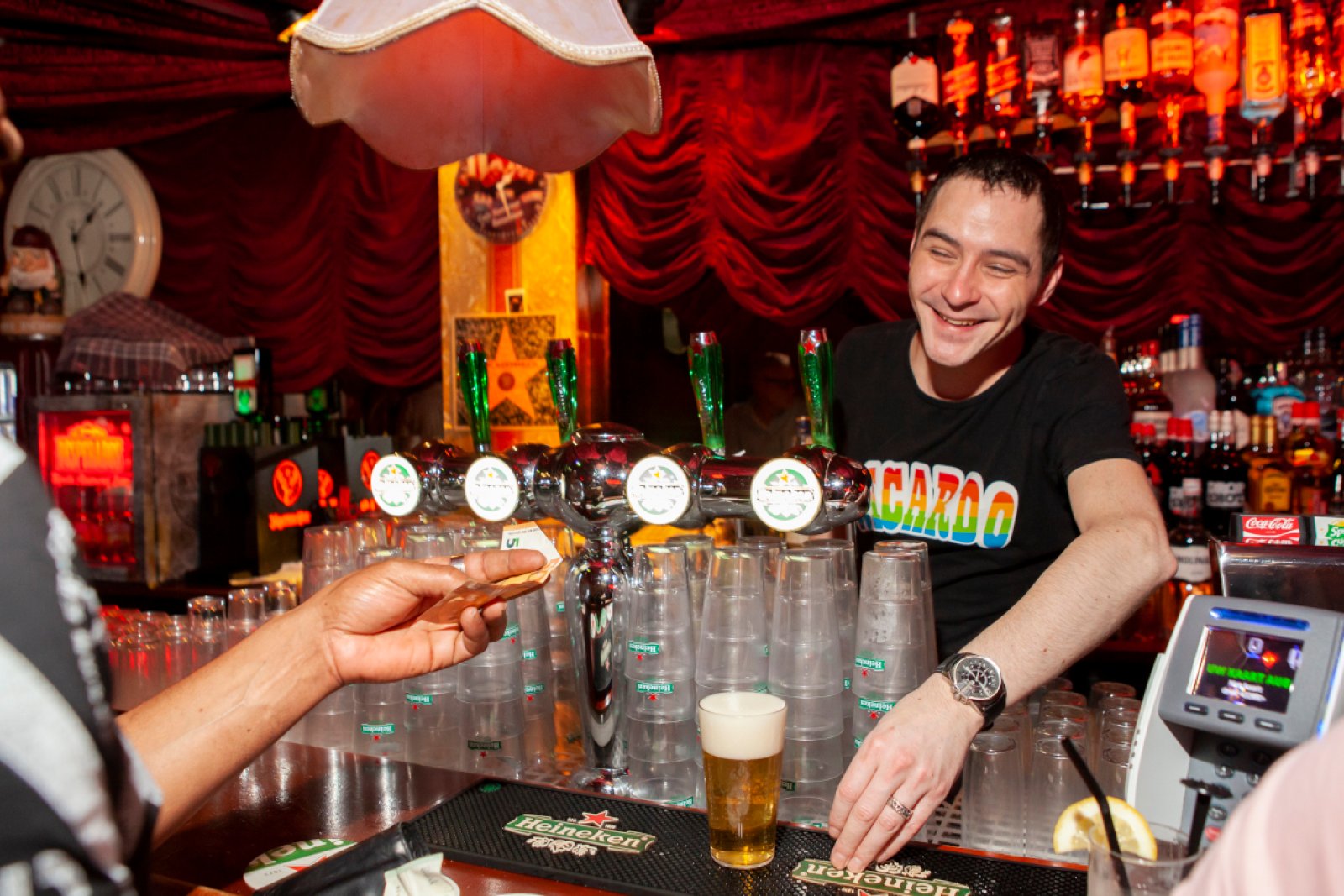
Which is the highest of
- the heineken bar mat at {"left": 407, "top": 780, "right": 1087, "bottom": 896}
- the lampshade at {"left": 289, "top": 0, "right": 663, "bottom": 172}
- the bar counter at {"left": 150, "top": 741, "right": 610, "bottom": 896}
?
the lampshade at {"left": 289, "top": 0, "right": 663, "bottom": 172}

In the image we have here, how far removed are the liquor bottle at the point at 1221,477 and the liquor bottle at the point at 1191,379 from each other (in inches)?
4.4

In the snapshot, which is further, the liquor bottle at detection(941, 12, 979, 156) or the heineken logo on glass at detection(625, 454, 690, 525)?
the liquor bottle at detection(941, 12, 979, 156)

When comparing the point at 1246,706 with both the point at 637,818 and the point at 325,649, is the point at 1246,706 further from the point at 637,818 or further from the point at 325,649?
the point at 325,649

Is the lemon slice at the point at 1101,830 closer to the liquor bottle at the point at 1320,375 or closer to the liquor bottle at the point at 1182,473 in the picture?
the liquor bottle at the point at 1182,473

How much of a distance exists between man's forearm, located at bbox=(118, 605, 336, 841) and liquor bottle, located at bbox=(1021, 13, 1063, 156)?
305 centimetres

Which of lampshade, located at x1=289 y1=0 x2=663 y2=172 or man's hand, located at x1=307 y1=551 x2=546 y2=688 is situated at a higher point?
lampshade, located at x1=289 y1=0 x2=663 y2=172

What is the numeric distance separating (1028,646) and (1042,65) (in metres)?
2.66

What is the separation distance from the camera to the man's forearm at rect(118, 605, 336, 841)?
91cm

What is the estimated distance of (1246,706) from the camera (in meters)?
0.89

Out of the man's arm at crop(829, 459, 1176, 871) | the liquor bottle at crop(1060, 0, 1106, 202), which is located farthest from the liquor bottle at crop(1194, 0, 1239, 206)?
the man's arm at crop(829, 459, 1176, 871)

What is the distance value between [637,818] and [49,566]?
2.42 feet

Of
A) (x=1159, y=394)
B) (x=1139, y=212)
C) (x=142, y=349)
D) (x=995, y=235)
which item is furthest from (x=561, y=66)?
(x=142, y=349)

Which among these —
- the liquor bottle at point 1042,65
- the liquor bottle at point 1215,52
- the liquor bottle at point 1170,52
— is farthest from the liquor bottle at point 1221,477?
the liquor bottle at point 1042,65

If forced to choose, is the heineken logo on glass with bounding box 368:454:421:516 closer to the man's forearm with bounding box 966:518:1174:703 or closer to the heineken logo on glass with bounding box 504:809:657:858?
the heineken logo on glass with bounding box 504:809:657:858
